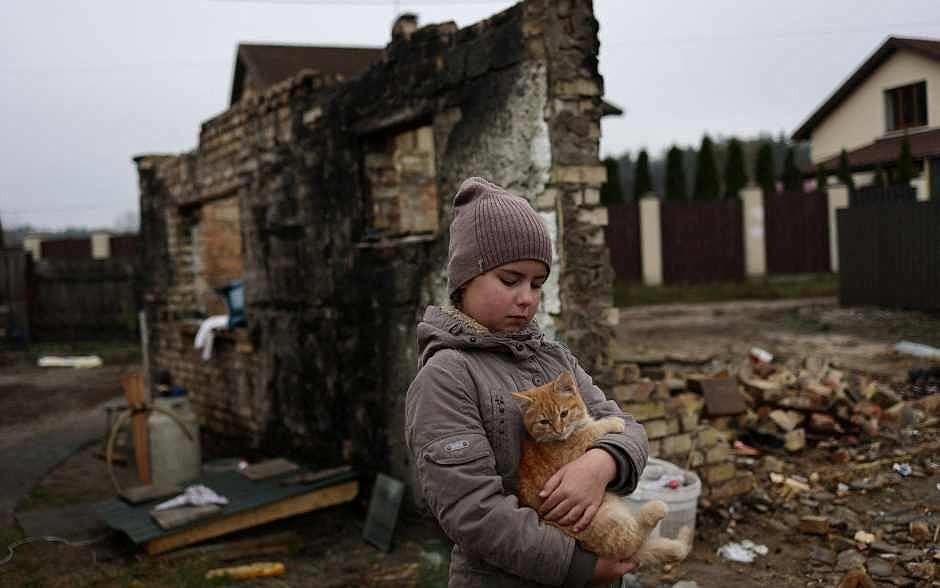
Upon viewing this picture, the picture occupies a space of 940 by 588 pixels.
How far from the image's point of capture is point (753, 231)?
63.2ft

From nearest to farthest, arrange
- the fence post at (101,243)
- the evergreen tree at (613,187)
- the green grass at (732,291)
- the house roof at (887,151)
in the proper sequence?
the house roof at (887,151)
the green grass at (732,291)
the evergreen tree at (613,187)
the fence post at (101,243)

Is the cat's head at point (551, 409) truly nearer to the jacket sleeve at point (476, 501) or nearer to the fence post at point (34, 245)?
the jacket sleeve at point (476, 501)

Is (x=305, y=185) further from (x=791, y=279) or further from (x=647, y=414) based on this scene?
(x=791, y=279)

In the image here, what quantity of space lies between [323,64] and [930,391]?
1534 centimetres

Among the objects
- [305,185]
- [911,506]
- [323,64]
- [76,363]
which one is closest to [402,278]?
[305,185]

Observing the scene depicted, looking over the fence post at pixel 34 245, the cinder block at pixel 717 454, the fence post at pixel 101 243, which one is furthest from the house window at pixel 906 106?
the fence post at pixel 34 245

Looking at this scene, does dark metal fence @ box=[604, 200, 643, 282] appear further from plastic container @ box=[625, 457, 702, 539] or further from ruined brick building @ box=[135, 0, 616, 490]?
plastic container @ box=[625, 457, 702, 539]

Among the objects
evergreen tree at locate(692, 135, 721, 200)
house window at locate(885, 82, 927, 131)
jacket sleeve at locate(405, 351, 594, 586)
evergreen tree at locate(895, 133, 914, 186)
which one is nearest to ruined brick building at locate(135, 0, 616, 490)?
jacket sleeve at locate(405, 351, 594, 586)

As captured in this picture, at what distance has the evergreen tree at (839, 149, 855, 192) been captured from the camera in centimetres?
1745

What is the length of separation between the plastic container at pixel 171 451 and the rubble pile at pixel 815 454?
3.83 meters

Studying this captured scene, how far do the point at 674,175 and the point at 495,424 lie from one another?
2143 centimetres

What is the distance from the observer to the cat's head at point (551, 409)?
1.62m

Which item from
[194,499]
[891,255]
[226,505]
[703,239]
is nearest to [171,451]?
[194,499]

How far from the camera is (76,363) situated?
1438 cm
